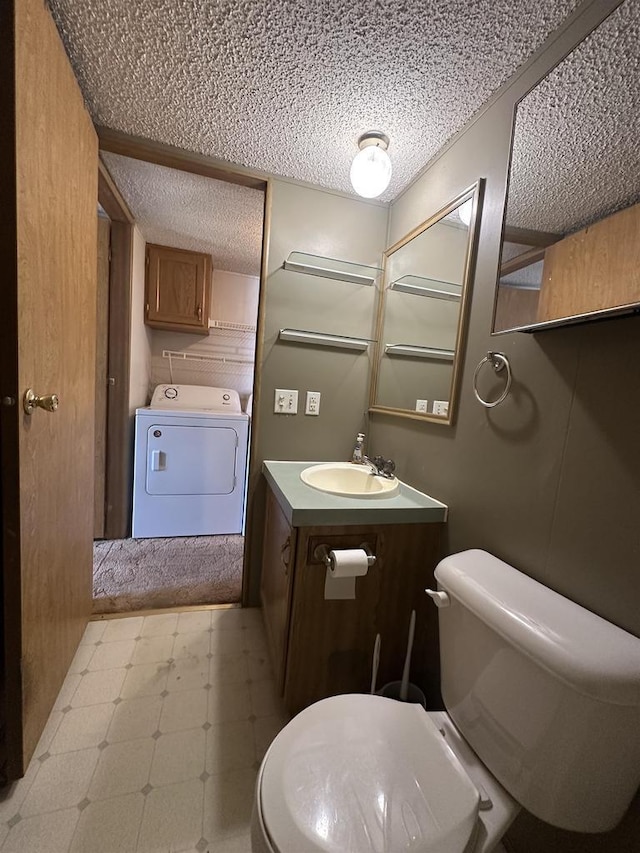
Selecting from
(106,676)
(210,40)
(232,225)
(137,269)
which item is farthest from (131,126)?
(106,676)

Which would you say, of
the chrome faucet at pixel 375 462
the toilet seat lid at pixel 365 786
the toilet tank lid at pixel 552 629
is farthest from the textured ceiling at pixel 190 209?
the toilet seat lid at pixel 365 786

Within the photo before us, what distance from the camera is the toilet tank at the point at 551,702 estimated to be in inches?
21.5

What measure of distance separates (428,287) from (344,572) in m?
1.21

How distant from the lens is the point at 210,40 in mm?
983

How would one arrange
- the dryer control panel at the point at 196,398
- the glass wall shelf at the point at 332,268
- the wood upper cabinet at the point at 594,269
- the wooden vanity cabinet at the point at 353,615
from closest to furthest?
the wood upper cabinet at the point at 594,269 < the wooden vanity cabinet at the point at 353,615 < the glass wall shelf at the point at 332,268 < the dryer control panel at the point at 196,398

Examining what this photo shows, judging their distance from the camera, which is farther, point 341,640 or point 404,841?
point 341,640

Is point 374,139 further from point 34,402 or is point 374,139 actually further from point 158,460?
point 158,460

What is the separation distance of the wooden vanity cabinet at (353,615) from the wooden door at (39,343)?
763 millimetres

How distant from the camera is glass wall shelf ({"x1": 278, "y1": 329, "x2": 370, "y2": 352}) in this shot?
1626mm

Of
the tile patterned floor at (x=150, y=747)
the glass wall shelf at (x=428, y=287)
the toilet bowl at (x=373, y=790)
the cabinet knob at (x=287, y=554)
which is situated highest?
the glass wall shelf at (x=428, y=287)

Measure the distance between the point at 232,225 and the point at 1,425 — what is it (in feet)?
6.27

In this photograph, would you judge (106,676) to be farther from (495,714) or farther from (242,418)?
(242,418)

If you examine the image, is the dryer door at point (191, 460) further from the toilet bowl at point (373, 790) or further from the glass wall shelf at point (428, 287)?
the toilet bowl at point (373, 790)

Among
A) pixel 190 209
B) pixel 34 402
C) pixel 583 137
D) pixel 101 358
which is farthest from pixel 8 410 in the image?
pixel 190 209
